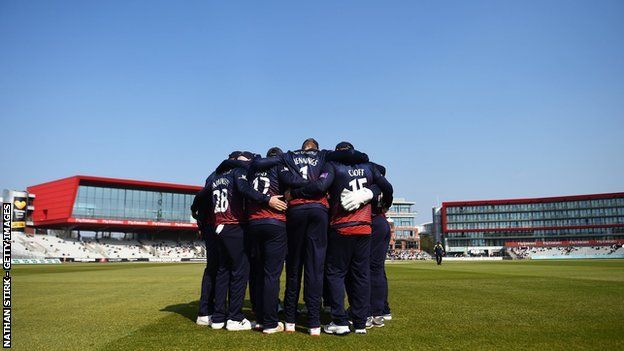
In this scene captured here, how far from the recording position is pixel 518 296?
8.87 metres

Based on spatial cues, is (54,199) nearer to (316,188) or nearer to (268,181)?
(268,181)

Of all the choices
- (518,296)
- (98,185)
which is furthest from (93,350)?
(98,185)

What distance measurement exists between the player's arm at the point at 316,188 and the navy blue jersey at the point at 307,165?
36 mm

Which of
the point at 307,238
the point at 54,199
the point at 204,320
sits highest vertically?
the point at 54,199

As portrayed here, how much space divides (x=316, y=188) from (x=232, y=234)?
1.46 meters

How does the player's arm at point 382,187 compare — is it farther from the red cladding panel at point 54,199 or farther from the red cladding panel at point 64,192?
the red cladding panel at point 54,199

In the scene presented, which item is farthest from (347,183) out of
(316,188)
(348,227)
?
(348,227)

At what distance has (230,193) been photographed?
6039mm

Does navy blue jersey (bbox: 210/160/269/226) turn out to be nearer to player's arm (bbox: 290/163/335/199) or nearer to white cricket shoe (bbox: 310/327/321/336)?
player's arm (bbox: 290/163/335/199)

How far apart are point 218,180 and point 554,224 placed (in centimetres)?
13552

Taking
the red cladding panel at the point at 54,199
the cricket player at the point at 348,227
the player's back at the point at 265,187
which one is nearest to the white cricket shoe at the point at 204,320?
the player's back at the point at 265,187

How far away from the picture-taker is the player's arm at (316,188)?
539cm

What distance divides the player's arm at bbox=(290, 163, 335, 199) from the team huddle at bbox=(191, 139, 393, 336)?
0.04ft

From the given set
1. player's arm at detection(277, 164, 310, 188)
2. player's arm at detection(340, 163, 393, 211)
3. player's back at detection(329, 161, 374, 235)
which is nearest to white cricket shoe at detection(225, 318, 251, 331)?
player's back at detection(329, 161, 374, 235)
